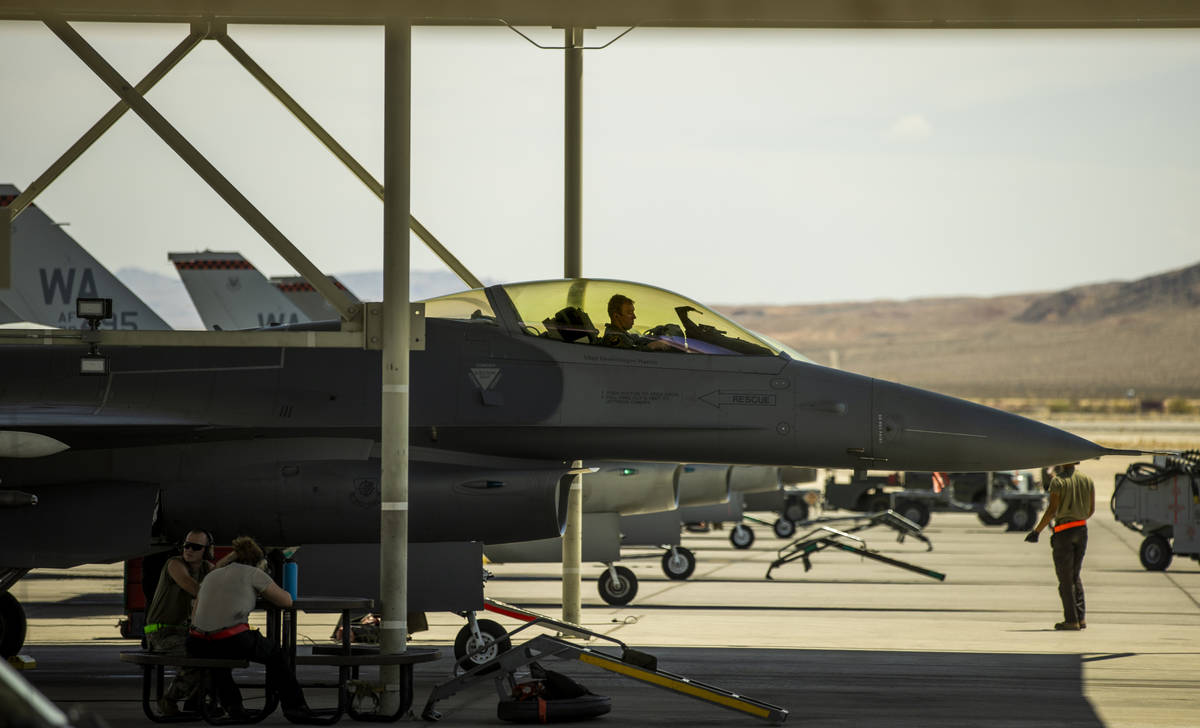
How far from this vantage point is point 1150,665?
464 inches

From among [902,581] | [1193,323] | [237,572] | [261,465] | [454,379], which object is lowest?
[902,581]

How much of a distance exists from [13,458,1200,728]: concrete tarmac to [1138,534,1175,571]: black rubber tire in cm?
45

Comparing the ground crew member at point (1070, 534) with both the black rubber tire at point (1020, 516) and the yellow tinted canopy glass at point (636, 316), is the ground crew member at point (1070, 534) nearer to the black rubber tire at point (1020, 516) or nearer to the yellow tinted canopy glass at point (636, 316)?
the yellow tinted canopy glass at point (636, 316)

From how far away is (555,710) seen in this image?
8.96m

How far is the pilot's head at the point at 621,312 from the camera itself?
11.0 m

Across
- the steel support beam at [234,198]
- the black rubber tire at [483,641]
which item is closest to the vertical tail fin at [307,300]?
the black rubber tire at [483,641]

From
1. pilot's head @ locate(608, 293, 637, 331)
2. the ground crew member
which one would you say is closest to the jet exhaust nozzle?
pilot's head @ locate(608, 293, 637, 331)

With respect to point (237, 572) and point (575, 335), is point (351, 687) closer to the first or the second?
point (237, 572)

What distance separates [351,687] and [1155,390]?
164 metres

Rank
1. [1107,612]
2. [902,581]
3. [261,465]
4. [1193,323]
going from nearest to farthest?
1. [261,465]
2. [1107,612]
3. [902,581]
4. [1193,323]

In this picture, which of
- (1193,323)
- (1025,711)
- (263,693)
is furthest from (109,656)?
(1193,323)

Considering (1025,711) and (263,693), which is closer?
(1025,711)

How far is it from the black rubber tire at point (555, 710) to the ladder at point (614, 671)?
18cm

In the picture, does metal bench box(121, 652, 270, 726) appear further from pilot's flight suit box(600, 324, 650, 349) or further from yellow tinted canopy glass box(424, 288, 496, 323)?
pilot's flight suit box(600, 324, 650, 349)
